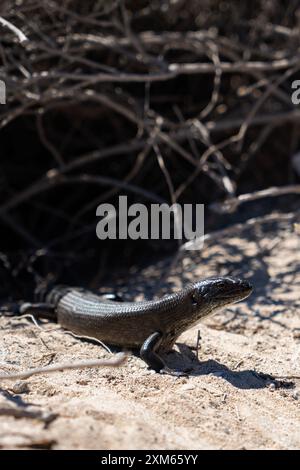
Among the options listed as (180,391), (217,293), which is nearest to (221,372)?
(180,391)

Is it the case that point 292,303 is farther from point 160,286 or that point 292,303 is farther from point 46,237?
point 46,237

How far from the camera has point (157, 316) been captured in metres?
4.37

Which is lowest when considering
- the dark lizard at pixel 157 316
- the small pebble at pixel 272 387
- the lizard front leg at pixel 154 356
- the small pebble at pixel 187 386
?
the small pebble at pixel 272 387

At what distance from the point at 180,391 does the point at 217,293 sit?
0.82 meters

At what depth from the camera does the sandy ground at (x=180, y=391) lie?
9.89 feet

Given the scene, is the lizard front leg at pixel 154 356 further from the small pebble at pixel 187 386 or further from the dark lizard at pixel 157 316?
the small pebble at pixel 187 386

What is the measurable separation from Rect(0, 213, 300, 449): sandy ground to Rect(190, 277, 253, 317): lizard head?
0.31 m

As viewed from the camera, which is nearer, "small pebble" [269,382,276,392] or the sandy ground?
the sandy ground

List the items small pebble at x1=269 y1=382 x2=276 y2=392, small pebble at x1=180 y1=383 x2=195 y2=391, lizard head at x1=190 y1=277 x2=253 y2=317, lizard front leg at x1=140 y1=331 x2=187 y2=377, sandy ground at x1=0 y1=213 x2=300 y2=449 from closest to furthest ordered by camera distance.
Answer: sandy ground at x1=0 y1=213 x2=300 y2=449
small pebble at x1=180 y1=383 x2=195 y2=391
small pebble at x1=269 y1=382 x2=276 y2=392
lizard front leg at x1=140 y1=331 x2=187 y2=377
lizard head at x1=190 y1=277 x2=253 y2=317

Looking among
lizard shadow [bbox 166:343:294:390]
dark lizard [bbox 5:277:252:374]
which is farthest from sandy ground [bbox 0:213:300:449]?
dark lizard [bbox 5:277:252:374]

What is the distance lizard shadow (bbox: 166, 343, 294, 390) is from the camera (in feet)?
12.7

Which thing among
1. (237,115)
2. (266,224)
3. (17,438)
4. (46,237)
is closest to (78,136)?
(46,237)

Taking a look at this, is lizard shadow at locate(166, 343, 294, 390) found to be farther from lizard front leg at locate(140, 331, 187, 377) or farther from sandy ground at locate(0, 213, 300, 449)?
lizard front leg at locate(140, 331, 187, 377)

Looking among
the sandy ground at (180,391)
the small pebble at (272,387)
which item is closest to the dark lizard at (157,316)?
the sandy ground at (180,391)
